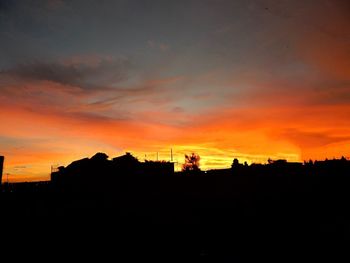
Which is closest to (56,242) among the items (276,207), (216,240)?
(216,240)

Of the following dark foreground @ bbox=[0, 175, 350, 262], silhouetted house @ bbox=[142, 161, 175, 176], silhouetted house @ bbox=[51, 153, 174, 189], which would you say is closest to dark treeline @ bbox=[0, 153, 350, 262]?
dark foreground @ bbox=[0, 175, 350, 262]

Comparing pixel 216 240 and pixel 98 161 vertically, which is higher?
pixel 98 161

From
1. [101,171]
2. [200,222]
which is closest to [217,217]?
[200,222]

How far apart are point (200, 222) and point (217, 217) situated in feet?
6.23

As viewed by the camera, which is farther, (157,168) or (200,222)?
(157,168)

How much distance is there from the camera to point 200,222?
63.8 ft

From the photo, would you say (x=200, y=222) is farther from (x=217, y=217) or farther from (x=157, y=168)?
(x=157, y=168)

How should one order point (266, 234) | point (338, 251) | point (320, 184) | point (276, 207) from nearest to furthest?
point (338, 251) < point (266, 234) < point (276, 207) < point (320, 184)

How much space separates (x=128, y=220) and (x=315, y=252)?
39.9 feet

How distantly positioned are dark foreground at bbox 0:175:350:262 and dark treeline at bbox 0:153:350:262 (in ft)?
0.18

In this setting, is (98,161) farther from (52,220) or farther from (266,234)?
(266,234)

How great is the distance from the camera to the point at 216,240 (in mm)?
15430

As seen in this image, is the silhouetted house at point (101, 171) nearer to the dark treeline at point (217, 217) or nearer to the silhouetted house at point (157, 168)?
the silhouetted house at point (157, 168)

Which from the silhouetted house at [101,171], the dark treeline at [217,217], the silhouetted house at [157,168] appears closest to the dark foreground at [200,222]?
the dark treeline at [217,217]
